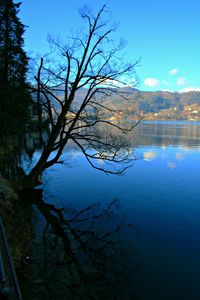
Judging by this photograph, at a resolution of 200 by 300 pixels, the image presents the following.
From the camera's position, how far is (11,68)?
3491cm

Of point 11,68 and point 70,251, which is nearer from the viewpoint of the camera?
point 70,251

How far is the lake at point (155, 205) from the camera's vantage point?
36.7ft

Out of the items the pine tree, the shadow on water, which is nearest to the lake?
the shadow on water

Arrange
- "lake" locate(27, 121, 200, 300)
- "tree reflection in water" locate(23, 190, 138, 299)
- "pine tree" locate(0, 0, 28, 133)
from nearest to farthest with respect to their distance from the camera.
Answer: "tree reflection in water" locate(23, 190, 138, 299), "lake" locate(27, 121, 200, 300), "pine tree" locate(0, 0, 28, 133)

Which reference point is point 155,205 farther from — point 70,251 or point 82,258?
point 82,258

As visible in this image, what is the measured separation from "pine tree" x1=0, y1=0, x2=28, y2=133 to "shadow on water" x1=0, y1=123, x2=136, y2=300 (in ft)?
37.4

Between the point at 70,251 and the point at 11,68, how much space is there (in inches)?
1102

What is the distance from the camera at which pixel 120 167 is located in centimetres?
3300

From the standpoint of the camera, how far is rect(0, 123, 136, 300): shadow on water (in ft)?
33.6

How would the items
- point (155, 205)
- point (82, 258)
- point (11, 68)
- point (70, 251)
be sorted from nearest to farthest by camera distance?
point (82, 258)
point (70, 251)
point (155, 205)
point (11, 68)

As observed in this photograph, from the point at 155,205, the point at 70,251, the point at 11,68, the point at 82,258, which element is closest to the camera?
the point at 82,258

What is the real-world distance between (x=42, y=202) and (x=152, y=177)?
12890 millimetres

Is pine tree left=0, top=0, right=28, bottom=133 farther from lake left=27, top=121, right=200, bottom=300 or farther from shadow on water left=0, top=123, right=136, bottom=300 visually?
shadow on water left=0, top=123, right=136, bottom=300

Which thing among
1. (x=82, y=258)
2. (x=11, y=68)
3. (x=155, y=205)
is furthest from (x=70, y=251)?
(x=11, y=68)
